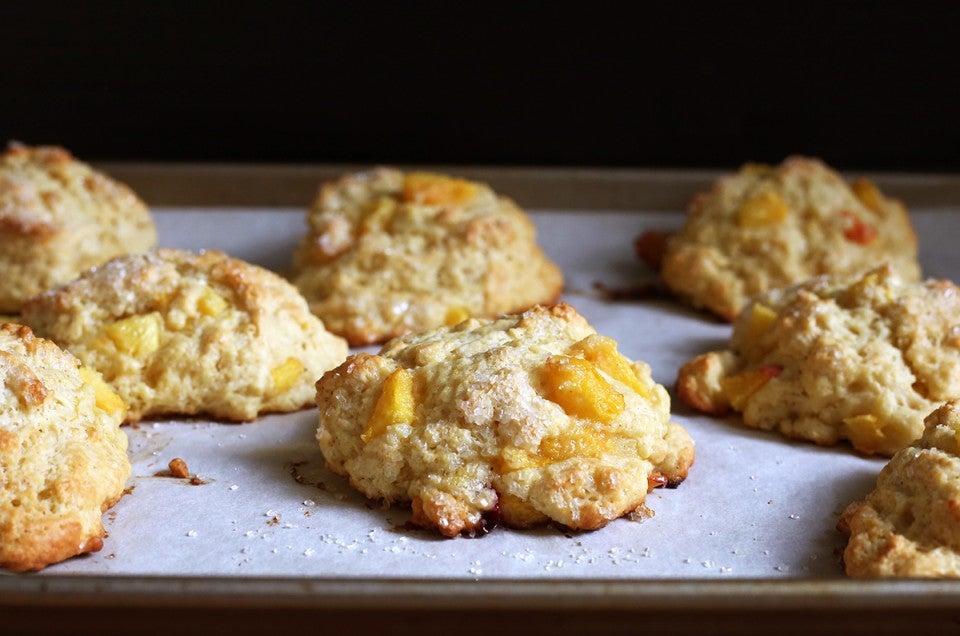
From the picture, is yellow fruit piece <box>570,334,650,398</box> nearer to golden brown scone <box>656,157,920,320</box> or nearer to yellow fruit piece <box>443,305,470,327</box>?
yellow fruit piece <box>443,305,470,327</box>

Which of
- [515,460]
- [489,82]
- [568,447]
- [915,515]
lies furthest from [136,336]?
Answer: [489,82]

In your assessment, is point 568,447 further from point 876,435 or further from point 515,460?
point 876,435

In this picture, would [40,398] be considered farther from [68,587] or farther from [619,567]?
[619,567]

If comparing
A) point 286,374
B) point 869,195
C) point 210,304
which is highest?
point 869,195

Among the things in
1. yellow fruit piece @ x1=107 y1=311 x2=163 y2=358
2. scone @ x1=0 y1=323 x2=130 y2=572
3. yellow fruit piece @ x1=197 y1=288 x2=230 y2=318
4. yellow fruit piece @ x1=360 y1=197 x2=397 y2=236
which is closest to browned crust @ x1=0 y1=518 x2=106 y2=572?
scone @ x1=0 y1=323 x2=130 y2=572

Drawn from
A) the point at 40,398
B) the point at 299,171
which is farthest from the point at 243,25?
the point at 40,398
